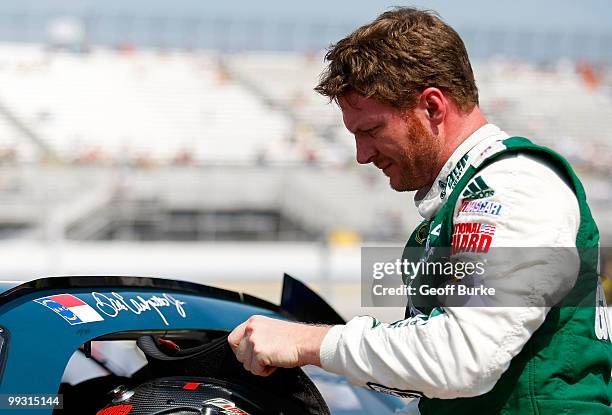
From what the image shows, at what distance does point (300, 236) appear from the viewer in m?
14.8

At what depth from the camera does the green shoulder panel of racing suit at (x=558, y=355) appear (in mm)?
1569

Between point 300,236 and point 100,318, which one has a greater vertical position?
point 100,318

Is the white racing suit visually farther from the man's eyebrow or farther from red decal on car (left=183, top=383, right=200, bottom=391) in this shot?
red decal on car (left=183, top=383, right=200, bottom=391)

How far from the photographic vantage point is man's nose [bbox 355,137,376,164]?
1.76 meters

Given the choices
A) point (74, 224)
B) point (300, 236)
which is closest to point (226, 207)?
point (300, 236)

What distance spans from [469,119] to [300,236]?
516 inches

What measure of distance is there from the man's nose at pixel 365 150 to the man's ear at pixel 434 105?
0.45 ft

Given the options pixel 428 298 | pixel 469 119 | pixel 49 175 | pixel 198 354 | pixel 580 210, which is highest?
pixel 469 119

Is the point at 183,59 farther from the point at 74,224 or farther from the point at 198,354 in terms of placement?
the point at 198,354
